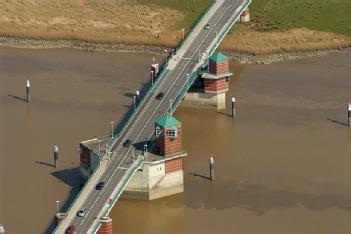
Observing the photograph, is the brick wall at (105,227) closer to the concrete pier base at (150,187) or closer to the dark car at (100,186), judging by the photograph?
the dark car at (100,186)

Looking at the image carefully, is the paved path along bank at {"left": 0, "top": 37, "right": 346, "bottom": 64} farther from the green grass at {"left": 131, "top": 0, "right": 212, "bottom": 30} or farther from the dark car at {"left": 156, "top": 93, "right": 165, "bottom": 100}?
the dark car at {"left": 156, "top": 93, "right": 165, "bottom": 100}

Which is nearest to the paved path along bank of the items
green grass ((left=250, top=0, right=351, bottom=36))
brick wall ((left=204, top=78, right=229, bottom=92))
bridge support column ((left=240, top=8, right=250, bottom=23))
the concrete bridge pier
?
green grass ((left=250, top=0, right=351, bottom=36))

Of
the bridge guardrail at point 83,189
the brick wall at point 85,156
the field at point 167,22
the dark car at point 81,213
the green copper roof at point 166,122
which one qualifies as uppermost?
the field at point 167,22

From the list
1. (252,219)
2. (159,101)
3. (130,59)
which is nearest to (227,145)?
(159,101)

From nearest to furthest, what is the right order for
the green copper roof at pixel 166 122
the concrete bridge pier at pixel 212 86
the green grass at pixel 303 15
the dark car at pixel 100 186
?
the dark car at pixel 100 186
the green copper roof at pixel 166 122
the concrete bridge pier at pixel 212 86
the green grass at pixel 303 15

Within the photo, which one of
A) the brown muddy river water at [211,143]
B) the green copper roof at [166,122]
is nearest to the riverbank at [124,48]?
the brown muddy river water at [211,143]

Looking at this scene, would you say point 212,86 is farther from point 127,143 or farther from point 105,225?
point 105,225

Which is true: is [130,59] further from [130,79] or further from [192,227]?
[192,227]
